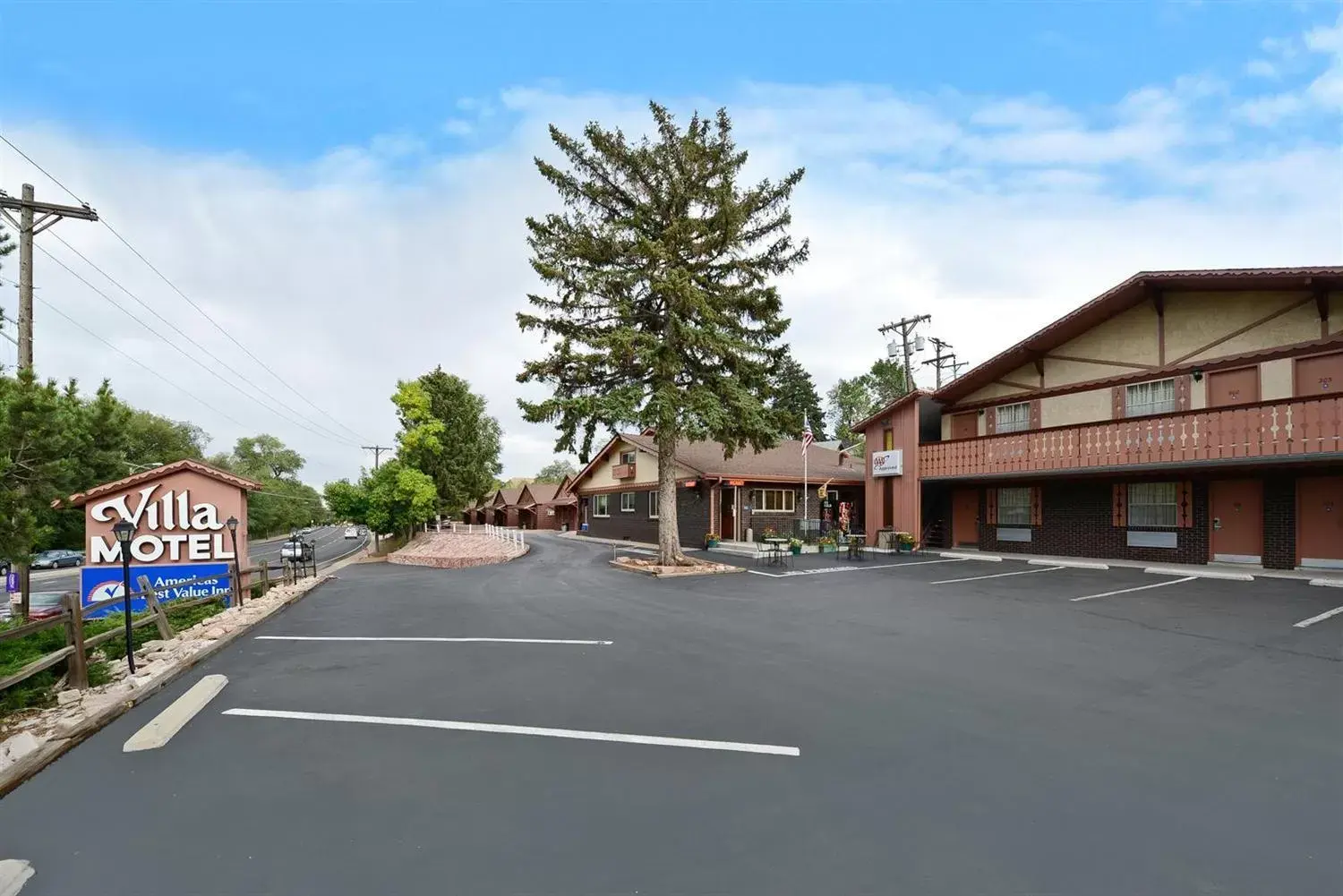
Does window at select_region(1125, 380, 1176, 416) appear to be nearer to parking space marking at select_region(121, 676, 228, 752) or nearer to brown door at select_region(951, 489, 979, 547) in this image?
brown door at select_region(951, 489, 979, 547)

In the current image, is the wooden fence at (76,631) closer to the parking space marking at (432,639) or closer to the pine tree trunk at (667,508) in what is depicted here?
the parking space marking at (432,639)

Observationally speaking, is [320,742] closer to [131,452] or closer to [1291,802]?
[1291,802]

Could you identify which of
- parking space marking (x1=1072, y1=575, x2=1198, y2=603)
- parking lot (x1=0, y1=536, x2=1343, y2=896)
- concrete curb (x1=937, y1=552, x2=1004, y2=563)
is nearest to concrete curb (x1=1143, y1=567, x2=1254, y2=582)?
parking space marking (x1=1072, y1=575, x2=1198, y2=603)

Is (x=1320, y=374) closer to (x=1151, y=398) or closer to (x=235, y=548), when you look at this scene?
(x=1151, y=398)

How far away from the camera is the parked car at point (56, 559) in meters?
34.2

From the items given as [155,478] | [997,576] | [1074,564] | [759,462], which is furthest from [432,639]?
[759,462]

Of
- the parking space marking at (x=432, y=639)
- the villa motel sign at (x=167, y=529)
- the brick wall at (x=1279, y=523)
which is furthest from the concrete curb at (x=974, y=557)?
the villa motel sign at (x=167, y=529)

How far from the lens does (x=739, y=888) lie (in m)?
3.03

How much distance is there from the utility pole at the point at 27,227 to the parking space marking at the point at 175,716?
9.14m

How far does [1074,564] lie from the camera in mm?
17844

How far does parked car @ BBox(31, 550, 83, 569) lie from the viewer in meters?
34.2

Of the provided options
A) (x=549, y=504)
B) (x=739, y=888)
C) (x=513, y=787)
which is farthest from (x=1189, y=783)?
(x=549, y=504)

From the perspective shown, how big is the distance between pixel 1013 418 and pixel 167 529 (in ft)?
80.3

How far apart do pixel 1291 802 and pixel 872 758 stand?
8.42ft
